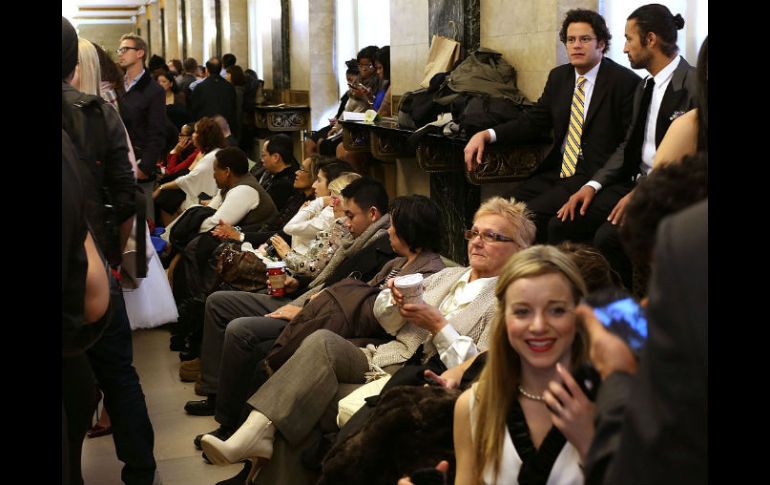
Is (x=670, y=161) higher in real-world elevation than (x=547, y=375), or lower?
higher

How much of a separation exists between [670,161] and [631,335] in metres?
0.19

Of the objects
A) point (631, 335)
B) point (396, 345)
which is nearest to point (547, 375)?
point (631, 335)

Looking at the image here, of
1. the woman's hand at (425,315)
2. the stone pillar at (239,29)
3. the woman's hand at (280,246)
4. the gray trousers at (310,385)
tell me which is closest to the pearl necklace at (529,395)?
the woman's hand at (425,315)

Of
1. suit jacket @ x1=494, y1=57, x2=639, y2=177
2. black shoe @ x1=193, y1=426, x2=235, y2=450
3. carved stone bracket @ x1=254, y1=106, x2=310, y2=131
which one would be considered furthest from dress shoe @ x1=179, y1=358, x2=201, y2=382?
carved stone bracket @ x1=254, y1=106, x2=310, y2=131

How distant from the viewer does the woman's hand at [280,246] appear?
553 centimetres

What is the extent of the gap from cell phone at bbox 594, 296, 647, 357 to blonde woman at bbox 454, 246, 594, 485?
6cm

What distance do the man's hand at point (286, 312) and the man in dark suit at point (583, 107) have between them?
113 cm

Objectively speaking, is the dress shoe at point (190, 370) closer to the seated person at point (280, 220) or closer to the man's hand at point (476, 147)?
the seated person at point (280, 220)

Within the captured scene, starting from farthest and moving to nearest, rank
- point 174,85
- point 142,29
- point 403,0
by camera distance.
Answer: point 142,29 < point 174,85 < point 403,0

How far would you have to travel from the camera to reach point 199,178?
7574 mm

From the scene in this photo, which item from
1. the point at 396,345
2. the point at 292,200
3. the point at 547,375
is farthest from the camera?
the point at 292,200

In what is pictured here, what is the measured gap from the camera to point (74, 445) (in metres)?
1.82

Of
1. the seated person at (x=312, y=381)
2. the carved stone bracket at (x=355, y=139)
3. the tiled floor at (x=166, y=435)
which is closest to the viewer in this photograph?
the seated person at (x=312, y=381)
